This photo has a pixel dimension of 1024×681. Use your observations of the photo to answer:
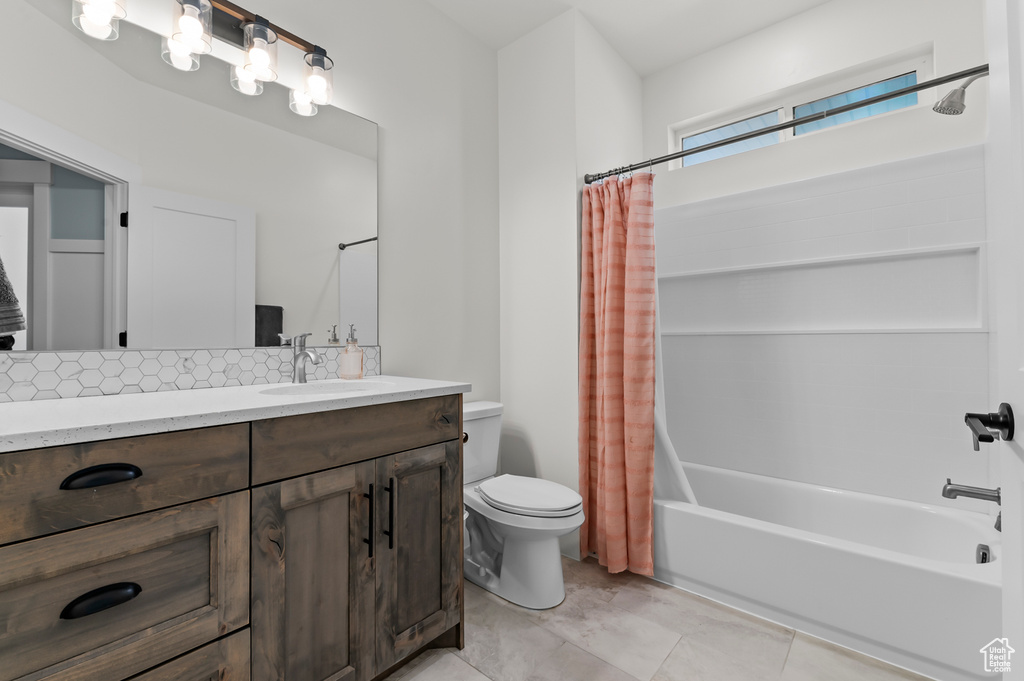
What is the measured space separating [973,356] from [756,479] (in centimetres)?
104

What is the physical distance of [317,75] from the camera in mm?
1750

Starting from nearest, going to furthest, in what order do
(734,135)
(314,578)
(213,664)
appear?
(213,664) → (314,578) → (734,135)

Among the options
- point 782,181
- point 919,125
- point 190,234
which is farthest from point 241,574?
point 919,125

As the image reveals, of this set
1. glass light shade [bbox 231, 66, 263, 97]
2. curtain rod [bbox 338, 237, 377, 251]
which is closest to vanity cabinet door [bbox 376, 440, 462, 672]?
curtain rod [bbox 338, 237, 377, 251]

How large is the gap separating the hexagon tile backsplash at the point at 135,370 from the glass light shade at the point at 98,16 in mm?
907

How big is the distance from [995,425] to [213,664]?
160 centimetres

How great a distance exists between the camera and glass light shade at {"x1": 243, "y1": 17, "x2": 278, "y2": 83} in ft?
5.10

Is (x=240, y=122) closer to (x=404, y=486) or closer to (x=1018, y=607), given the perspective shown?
(x=404, y=486)

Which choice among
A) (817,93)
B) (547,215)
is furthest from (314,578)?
(817,93)

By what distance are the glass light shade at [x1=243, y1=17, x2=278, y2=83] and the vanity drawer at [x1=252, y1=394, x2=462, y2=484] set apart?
125 cm

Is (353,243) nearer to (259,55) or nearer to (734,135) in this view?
(259,55)

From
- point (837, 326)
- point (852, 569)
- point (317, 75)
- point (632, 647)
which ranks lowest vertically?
point (632, 647)

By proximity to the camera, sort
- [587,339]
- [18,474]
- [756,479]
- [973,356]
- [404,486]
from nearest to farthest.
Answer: [18,474] → [404,486] → [973,356] → [587,339] → [756,479]

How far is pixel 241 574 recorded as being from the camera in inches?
40.7
